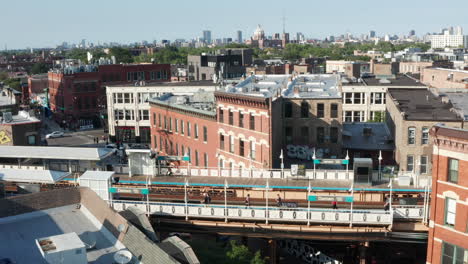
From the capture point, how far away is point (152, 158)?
169 feet

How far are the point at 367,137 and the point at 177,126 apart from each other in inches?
980

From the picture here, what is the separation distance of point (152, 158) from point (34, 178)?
11.4 m

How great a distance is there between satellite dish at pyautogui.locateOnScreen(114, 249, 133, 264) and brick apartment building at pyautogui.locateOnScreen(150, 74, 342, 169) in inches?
1059

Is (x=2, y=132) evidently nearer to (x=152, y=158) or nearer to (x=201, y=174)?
(x=152, y=158)

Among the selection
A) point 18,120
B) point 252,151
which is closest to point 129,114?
point 18,120

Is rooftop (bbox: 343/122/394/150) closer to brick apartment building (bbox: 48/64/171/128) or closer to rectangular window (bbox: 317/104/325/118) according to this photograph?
rectangular window (bbox: 317/104/325/118)

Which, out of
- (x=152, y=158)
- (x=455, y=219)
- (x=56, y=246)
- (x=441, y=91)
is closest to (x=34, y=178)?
(x=152, y=158)

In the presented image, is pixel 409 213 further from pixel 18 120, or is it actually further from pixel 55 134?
pixel 55 134

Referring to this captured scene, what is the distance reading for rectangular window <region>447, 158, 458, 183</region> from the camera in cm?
3084

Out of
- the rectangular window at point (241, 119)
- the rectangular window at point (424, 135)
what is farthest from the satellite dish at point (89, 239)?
the rectangular window at point (424, 135)

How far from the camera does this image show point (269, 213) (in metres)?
39.2

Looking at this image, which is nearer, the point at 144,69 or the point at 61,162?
the point at 61,162

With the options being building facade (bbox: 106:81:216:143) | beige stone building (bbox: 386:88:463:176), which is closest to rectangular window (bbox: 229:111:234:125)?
beige stone building (bbox: 386:88:463:176)

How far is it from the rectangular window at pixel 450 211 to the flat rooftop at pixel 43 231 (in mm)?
20379
